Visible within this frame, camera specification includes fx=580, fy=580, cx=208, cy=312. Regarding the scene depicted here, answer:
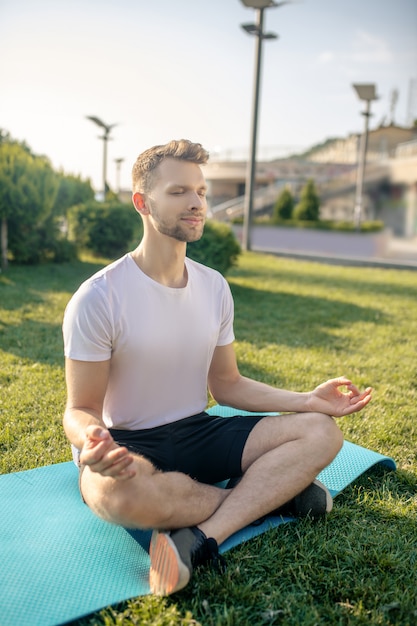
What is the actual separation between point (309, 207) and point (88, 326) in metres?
24.9

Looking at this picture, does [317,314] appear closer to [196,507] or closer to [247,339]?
[247,339]

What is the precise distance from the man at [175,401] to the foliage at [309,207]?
79.5 feet

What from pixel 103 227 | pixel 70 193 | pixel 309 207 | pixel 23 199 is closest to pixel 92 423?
pixel 23 199

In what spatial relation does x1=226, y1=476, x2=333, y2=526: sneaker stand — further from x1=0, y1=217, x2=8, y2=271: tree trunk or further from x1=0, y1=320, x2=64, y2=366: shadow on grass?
x1=0, y1=217, x2=8, y2=271: tree trunk

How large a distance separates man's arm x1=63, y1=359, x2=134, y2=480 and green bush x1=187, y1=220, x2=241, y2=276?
6.20 meters

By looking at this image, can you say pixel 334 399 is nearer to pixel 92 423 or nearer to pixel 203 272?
pixel 203 272

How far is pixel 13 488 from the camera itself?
2807mm

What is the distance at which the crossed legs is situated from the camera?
210cm

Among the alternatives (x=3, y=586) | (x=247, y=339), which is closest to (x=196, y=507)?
(x=3, y=586)

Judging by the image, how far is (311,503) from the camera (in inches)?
104

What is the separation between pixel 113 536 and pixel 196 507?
0.42 m

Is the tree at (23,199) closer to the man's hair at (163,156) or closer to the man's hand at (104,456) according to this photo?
the man's hair at (163,156)

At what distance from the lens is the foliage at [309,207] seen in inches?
1028

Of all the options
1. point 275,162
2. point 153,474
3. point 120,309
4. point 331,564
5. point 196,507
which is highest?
point 275,162
